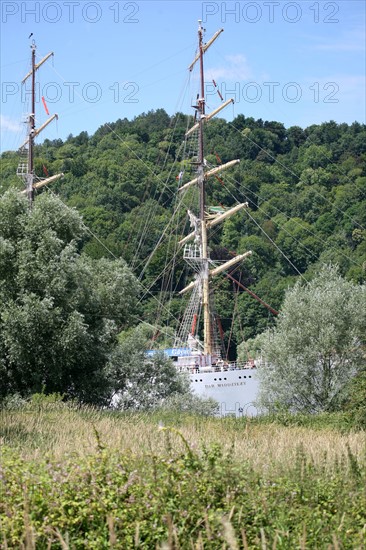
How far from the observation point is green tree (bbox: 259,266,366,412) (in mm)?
28469

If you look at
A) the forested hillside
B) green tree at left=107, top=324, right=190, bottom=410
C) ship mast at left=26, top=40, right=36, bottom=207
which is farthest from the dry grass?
the forested hillside

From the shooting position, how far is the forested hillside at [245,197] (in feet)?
242

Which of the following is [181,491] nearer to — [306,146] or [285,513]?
[285,513]

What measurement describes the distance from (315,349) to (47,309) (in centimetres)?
914

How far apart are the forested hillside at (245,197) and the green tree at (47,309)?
38.0m

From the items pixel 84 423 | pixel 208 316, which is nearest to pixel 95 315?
pixel 84 423

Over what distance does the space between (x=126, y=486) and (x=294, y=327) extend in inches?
910

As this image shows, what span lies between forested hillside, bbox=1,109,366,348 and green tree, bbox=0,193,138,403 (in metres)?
38.0

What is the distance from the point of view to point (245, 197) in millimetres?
78062

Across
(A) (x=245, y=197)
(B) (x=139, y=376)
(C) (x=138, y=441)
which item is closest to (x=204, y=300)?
(B) (x=139, y=376)

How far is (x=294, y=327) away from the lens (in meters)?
29.2

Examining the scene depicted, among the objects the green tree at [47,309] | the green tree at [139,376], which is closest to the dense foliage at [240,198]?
the green tree at [139,376]

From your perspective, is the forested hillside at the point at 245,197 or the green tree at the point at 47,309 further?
the forested hillside at the point at 245,197

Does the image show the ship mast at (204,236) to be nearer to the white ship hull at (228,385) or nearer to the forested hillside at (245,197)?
the white ship hull at (228,385)
